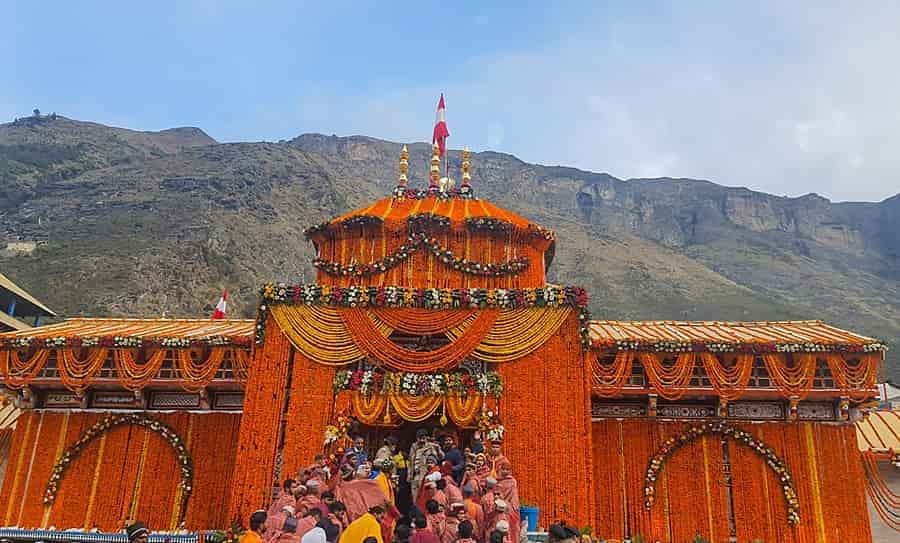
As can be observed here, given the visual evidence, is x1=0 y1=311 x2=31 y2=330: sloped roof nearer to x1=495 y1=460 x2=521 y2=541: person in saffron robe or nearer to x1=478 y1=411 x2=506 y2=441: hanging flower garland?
x1=478 y1=411 x2=506 y2=441: hanging flower garland

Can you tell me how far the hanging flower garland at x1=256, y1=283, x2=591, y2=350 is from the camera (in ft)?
33.2

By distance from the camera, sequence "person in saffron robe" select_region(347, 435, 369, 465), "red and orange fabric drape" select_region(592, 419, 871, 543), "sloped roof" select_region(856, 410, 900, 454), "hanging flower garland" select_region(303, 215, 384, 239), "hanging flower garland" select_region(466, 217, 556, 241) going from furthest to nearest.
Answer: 1. "hanging flower garland" select_region(303, 215, 384, 239)
2. "hanging flower garland" select_region(466, 217, 556, 241)
3. "sloped roof" select_region(856, 410, 900, 454)
4. "red and orange fabric drape" select_region(592, 419, 871, 543)
5. "person in saffron robe" select_region(347, 435, 369, 465)

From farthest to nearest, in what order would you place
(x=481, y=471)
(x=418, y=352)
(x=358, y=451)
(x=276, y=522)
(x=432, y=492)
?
(x=418, y=352)
(x=358, y=451)
(x=481, y=471)
(x=432, y=492)
(x=276, y=522)

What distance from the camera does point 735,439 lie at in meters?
11.0

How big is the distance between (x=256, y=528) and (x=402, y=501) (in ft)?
11.7

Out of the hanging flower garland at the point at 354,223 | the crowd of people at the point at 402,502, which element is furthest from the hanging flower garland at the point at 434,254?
the crowd of people at the point at 402,502

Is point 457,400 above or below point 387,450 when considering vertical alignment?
above

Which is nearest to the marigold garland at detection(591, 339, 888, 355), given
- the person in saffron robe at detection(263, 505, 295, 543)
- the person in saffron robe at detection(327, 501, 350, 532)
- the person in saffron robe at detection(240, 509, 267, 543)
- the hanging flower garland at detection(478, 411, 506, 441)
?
the hanging flower garland at detection(478, 411, 506, 441)

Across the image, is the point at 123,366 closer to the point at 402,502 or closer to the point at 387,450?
the point at 387,450

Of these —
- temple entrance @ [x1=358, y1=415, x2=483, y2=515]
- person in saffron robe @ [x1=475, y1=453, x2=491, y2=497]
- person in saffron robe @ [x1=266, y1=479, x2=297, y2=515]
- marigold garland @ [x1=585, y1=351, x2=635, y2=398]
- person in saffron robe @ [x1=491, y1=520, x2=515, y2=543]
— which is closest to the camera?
person in saffron robe @ [x1=491, y1=520, x2=515, y2=543]

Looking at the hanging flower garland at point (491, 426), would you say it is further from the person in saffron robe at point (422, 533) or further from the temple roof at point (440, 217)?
the temple roof at point (440, 217)

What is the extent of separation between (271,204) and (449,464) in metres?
58.8

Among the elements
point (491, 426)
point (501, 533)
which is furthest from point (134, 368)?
point (501, 533)

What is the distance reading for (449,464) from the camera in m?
8.53
